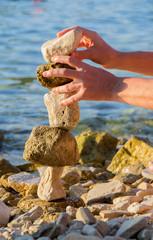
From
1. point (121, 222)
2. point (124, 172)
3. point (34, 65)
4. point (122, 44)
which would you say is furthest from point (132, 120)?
point (122, 44)

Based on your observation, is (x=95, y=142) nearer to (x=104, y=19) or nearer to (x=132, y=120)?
(x=132, y=120)

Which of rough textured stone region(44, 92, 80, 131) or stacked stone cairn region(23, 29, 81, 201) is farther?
rough textured stone region(44, 92, 80, 131)

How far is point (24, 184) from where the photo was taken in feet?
12.0

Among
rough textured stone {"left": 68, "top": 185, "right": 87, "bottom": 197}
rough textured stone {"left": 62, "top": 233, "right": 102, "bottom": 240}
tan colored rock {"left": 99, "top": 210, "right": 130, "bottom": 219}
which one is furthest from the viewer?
rough textured stone {"left": 68, "top": 185, "right": 87, "bottom": 197}

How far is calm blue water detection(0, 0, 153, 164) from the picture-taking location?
6.72 metres

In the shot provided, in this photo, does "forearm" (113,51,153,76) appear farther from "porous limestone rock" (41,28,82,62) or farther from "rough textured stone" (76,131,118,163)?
"rough textured stone" (76,131,118,163)

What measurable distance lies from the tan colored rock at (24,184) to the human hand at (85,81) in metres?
1.13


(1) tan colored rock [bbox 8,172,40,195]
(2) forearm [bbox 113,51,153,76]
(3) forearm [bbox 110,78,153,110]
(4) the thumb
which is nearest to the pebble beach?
(1) tan colored rock [bbox 8,172,40,195]

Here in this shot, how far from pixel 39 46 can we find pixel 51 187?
31.9 feet

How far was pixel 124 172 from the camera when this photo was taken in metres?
→ 4.36

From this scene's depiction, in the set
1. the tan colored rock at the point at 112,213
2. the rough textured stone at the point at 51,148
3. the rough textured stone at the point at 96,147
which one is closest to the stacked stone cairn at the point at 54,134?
the rough textured stone at the point at 51,148

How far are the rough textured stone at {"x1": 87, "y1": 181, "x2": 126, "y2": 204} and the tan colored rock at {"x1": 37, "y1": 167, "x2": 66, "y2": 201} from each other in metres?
0.23

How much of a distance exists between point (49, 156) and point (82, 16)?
1622cm

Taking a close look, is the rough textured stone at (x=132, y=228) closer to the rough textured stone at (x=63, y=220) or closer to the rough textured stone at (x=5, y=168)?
the rough textured stone at (x=63, y=220)
